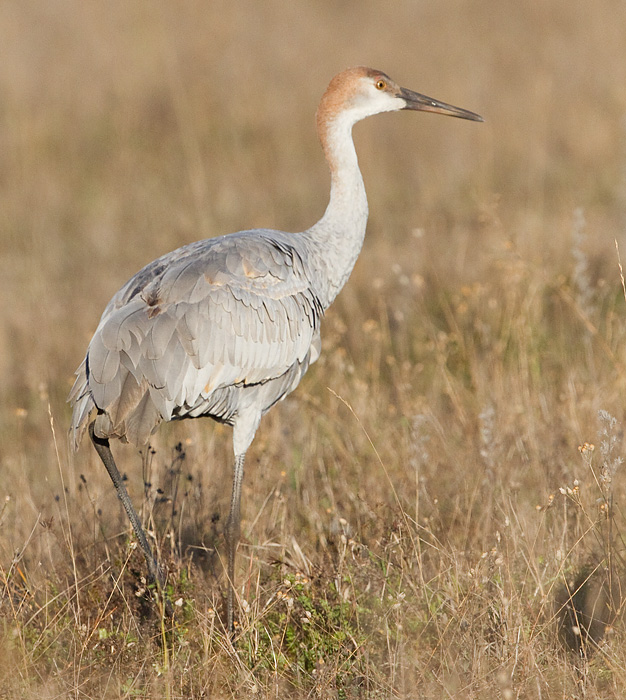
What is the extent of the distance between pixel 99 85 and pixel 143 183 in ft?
6.69

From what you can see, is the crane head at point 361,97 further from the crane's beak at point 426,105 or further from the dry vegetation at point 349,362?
the dry vegetation at point 349,362

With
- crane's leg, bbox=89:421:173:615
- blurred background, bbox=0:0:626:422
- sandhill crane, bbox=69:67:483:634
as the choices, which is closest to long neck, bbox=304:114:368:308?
sandhill crane, bbox=69:67:483:634

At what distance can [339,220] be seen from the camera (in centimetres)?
457

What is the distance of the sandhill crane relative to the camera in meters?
3.60

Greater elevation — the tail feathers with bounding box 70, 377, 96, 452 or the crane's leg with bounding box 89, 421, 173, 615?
the tail feathers with bounding box 70, 377, 96, 452

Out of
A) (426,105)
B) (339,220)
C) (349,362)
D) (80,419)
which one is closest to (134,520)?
(80,419)

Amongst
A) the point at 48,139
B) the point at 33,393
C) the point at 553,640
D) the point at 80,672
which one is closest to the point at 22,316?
the point at 33,393

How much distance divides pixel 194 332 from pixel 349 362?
2462mm

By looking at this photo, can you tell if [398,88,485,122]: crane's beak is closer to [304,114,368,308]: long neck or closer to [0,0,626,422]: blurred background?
[304,114,368,308]: long neck

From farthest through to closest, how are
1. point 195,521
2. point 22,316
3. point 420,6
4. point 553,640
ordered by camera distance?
point 420,6 < point 22,316 < point 195,521 < point 553,640

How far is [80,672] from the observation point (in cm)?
336

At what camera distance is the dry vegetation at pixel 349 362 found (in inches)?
134

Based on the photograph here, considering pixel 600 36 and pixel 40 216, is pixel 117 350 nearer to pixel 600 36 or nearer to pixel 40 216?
pixel 40 216

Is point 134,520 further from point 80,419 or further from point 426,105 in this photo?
point 426,105
